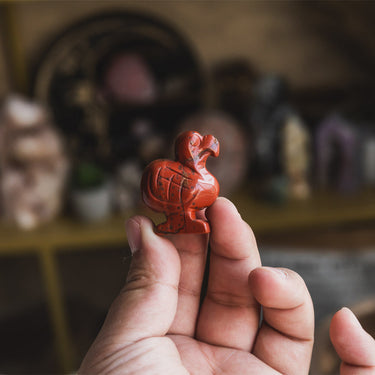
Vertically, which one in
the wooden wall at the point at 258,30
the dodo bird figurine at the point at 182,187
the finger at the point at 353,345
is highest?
the wooden wall at the point at 258,30

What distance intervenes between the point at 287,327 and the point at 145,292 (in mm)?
207

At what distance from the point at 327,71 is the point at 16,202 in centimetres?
103

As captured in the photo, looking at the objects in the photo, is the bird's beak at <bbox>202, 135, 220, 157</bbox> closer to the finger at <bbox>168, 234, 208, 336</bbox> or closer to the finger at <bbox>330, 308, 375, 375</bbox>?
the finger at <bbox>168, 234, 208, 336</bbox>

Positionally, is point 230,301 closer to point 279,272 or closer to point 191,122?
point 279,272

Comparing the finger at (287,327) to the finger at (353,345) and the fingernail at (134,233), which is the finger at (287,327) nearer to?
the finger at (353,345)

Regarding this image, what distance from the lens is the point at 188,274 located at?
579 millimetres

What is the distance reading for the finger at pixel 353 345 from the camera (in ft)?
1.73

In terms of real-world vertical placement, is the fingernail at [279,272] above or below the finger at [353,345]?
above

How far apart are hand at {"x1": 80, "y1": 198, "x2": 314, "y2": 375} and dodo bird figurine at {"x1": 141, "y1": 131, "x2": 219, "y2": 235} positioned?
0.07 feet

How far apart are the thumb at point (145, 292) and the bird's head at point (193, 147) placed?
0.10 meters

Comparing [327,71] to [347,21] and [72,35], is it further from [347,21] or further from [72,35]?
[72,35]

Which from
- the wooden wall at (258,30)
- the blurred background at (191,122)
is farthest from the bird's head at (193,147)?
the wooden wall at (258,30)

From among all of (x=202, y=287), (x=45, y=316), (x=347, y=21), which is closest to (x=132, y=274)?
(x=202, y=287)

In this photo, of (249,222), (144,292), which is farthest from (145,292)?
(249,222)
